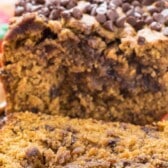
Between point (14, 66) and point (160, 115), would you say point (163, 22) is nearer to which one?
point (160, 115)

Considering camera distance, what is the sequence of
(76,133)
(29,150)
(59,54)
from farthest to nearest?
(59,54) → (76,133) → (29,150)

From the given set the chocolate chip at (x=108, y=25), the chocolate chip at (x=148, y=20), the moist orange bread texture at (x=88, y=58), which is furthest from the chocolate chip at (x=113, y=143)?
the chocolate chip at (x=148, y=20)

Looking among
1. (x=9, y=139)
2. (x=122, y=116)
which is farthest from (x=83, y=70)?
(x=9, y=139)

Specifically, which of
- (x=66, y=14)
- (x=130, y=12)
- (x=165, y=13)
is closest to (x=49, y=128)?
(x=66, y=14)

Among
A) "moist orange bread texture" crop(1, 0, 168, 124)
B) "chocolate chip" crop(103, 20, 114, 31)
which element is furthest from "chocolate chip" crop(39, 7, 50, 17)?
"chocolate chip" crop(103, 20, 114, 31)

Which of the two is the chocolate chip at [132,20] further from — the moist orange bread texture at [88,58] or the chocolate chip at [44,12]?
the chocolate chip at [44,12]

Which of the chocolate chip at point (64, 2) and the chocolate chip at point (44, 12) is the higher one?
the chocolate chip at point (64, 2)

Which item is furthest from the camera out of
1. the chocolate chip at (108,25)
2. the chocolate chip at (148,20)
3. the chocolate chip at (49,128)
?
the chocolate chip at (148,20)

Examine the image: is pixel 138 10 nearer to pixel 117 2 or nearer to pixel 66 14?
pixel 117 2
